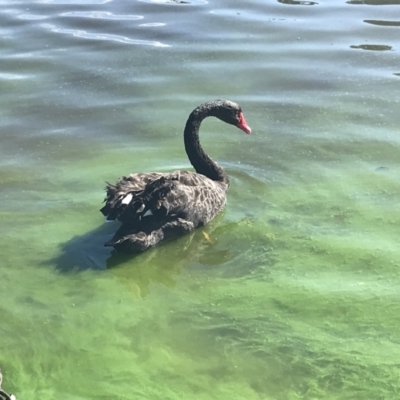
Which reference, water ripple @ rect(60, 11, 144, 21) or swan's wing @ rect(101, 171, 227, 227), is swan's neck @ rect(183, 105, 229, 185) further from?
water ripple @ rect(60, 11, 144, 21)

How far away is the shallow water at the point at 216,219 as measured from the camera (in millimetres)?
4203

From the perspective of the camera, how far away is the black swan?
5.18m

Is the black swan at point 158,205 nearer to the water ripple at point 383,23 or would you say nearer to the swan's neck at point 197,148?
the swan's neck at point 197,148

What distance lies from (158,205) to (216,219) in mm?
678

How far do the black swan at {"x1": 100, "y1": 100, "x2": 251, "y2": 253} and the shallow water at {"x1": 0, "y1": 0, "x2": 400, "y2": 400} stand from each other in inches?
5.4

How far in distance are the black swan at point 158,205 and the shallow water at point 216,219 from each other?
138 mm

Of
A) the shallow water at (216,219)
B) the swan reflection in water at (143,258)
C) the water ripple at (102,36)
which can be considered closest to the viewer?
the shallow water at (216,219)

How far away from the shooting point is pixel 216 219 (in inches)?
228

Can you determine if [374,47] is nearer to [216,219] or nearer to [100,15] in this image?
[100,15]

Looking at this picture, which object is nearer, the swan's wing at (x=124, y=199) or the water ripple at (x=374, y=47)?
the swan's wing at (x=124, y=199)

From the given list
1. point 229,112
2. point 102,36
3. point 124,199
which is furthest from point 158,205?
point 102,36

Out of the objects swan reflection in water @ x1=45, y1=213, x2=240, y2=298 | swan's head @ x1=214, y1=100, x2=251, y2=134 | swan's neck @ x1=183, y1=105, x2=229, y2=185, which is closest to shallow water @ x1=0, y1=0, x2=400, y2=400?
swan reflection in water @ x1=45, y1=213, x2=240, y2=298

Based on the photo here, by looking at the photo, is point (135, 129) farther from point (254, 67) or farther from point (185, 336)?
point (185, 336)

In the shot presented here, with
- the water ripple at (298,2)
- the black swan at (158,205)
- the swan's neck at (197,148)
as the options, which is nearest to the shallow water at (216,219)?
the black swan at (158,205)
